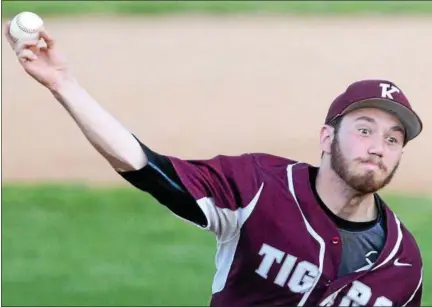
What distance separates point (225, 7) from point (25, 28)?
783 cm

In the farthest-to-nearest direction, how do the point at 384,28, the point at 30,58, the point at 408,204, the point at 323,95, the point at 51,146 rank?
1. the point at 384,28
2. the point at 323,95
3. the point at 51,146
4. the point at 408,204
5. the point at 30,58

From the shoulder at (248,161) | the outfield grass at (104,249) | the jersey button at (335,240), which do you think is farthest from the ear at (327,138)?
the outfield grass at (104,249)

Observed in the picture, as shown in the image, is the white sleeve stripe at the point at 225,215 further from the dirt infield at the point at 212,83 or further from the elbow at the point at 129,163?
the dirt infield at the point at 212,83

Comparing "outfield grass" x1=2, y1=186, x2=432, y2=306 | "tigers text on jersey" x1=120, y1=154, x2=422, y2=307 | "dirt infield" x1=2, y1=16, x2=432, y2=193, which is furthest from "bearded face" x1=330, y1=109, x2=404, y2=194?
"dirt infield" x1=2, y1=16, x2=432, y2=193

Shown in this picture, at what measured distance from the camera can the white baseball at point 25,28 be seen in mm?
2424

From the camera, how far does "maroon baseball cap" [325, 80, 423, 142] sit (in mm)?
2613

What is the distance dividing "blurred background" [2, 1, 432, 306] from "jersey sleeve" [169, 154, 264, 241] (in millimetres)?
2093

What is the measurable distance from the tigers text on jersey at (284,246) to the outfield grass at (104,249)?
78.5 inches

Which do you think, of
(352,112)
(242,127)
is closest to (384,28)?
(242,127)

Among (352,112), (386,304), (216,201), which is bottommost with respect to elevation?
(386,304)

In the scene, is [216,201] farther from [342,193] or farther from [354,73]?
[354,73]

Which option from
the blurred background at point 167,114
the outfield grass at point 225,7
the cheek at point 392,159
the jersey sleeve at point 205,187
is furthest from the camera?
the outfield grass at point 225,7

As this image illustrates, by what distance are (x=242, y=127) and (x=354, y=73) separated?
1.33 m

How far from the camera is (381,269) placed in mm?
2615
